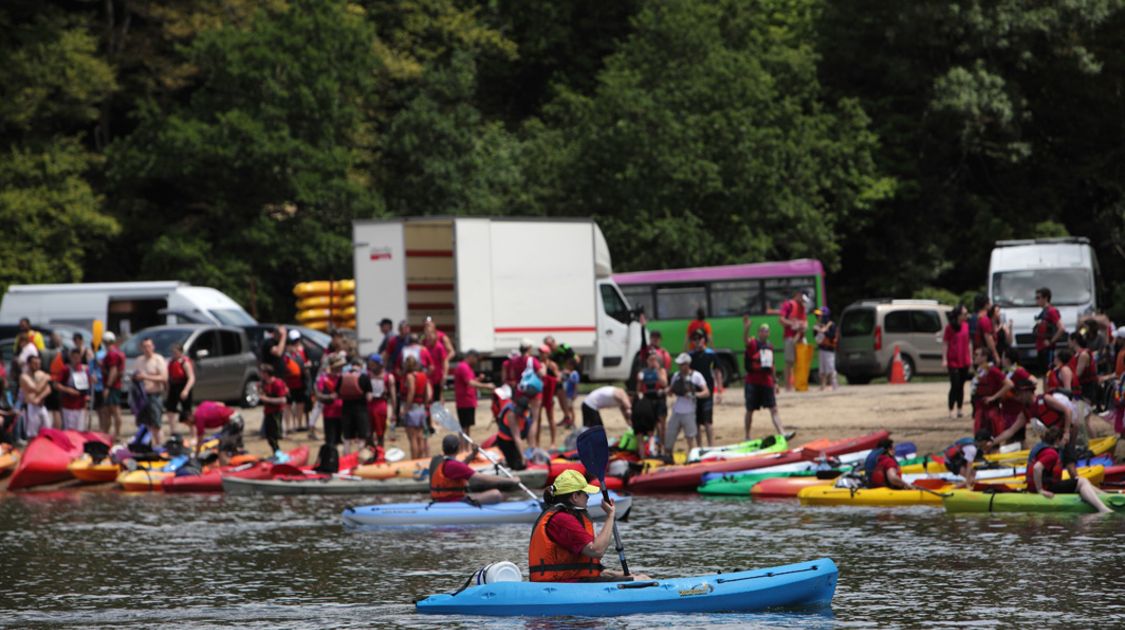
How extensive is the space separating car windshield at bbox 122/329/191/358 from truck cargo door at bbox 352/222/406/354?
330cm

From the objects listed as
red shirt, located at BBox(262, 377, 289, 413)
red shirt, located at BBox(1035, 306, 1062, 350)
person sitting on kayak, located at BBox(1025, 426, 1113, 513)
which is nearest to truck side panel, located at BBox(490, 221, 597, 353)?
red shirt, located at BBox(262, 377, 289, 413)

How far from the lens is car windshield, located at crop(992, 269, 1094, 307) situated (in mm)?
34438

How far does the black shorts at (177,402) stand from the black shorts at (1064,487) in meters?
14.7

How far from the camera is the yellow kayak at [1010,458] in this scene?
2180 centimetres

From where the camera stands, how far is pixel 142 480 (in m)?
25.5

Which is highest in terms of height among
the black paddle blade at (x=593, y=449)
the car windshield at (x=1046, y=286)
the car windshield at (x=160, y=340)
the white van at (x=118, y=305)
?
the white van at (x=118, y=305)

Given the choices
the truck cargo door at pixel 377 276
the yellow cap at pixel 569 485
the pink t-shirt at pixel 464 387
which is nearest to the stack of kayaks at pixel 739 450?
the pink t-shirt at pixel 464 387

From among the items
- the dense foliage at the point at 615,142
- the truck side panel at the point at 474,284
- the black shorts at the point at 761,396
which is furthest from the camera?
the dense foliage at the point at 615,142

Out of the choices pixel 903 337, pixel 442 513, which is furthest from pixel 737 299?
pixel 442 513

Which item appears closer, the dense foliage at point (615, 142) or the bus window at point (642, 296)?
the bus window at point (642, 296)

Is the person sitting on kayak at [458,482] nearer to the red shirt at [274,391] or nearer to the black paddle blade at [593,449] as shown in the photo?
the black paddle blade at [593,449]

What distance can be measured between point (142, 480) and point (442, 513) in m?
7.13

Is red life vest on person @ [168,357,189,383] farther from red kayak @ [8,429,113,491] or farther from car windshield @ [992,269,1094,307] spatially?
car windshield @ [992,269,1094,307]

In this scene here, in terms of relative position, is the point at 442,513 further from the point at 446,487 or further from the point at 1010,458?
the point at 1010,458
